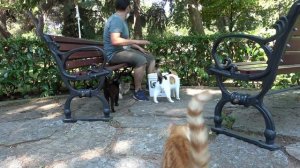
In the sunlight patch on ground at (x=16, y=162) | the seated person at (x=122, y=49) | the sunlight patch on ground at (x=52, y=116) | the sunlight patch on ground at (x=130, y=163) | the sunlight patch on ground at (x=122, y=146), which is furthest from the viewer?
the seated person at (x=122, y=49)

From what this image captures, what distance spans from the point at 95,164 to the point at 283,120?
2.19m

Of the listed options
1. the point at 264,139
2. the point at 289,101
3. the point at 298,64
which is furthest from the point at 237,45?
the point at 264,139

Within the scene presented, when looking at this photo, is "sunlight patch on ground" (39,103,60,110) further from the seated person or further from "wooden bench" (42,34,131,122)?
the seated person

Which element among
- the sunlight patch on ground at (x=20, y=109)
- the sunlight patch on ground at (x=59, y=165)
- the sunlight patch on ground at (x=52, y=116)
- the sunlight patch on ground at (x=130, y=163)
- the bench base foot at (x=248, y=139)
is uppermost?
the sunlight patch on ground at (x=20, y=109)

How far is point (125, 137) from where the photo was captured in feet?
13.0

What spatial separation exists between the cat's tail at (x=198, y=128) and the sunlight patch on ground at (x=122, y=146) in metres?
1.94

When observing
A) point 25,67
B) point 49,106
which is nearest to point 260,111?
point 49,106

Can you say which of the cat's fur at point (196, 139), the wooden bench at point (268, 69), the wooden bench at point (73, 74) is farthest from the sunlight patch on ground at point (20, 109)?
the cat's fur at point (196, 139)

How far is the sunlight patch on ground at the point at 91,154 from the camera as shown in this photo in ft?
11.5

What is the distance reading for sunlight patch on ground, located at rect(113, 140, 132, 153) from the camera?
3.61 meters

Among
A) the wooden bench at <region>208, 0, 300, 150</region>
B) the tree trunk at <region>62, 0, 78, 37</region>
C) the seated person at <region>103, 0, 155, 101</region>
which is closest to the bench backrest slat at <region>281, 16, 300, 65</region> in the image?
the wooden bench at <region>208, 0, 300, 150</region>

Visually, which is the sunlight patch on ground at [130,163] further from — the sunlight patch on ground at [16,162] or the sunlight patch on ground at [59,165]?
the sunlight patch on ground at [16,162]

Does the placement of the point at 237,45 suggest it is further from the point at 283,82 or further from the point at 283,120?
the point at 283,120

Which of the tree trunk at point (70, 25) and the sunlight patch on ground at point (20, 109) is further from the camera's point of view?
the tree trunk at point (70, 25)
